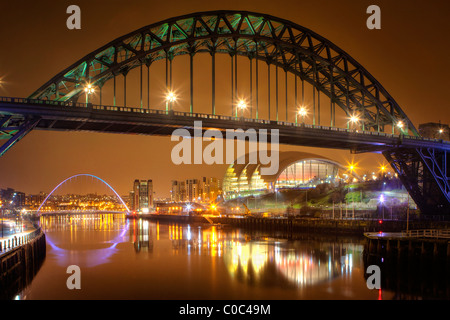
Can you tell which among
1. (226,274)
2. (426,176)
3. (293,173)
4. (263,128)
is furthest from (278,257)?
(293,173)

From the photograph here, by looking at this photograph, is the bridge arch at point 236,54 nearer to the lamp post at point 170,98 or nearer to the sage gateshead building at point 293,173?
the lamp post at point 170,98

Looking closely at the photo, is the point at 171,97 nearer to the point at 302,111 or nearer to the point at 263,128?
the point at 263,128

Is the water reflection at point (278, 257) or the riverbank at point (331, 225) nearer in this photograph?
the water reflection at point (278, 257)

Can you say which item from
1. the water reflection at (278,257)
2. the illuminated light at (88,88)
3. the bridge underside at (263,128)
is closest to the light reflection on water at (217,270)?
the water reflection at (278,257)

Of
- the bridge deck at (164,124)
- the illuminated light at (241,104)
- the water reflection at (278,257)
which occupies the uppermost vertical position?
the illuminated light at (241,104)
